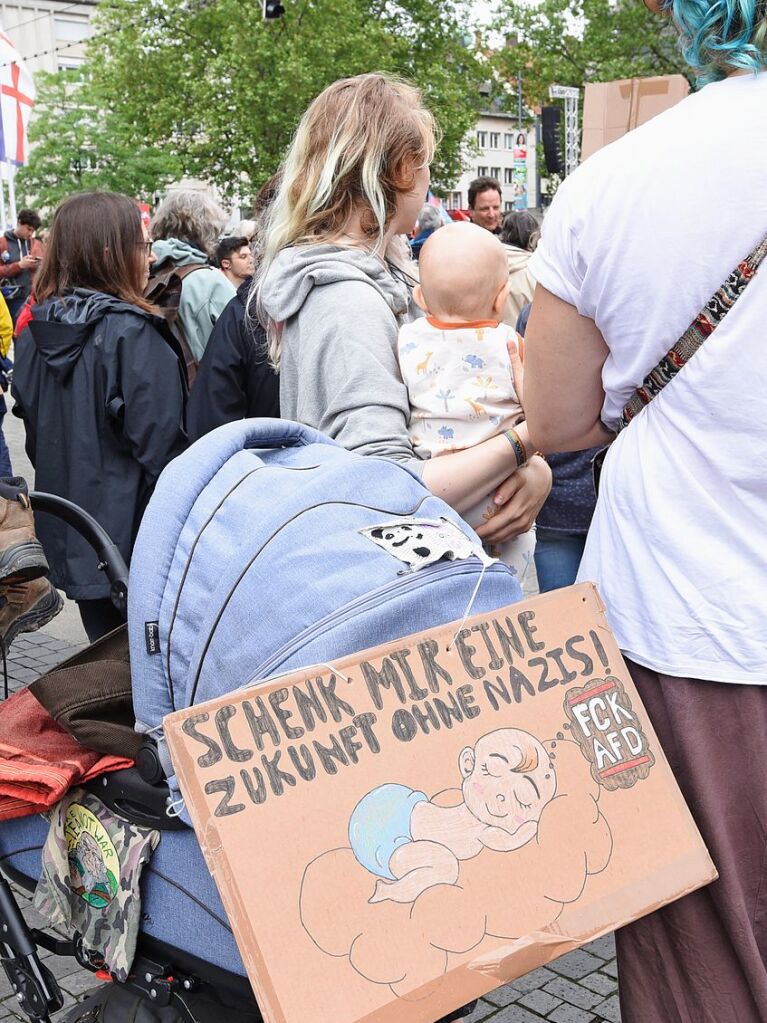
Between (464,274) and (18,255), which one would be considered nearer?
(464,274)

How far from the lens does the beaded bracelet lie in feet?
6.83

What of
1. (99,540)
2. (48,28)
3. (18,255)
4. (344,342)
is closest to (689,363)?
(344,342)

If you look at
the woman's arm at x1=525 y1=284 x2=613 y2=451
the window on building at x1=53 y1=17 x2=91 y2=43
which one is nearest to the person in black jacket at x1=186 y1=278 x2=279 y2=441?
the woman's arm at x1=525 y1=284 x2=613 y2=451

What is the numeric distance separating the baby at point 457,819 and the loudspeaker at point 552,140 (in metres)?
22.2

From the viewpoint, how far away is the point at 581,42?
3175 centimetres

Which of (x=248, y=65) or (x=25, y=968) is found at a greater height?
(x=248, y=65)

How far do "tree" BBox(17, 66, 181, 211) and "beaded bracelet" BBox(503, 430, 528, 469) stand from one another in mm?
32436

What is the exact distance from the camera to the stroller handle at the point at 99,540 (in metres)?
2.28

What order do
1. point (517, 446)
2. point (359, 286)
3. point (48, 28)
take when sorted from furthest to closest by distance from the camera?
point (48, 28)
point (359, 286)
point (517, 446)

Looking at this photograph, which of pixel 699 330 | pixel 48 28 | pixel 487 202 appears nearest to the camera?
pixel 699 330

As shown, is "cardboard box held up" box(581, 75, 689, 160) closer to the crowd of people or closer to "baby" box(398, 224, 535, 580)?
the crowd of people

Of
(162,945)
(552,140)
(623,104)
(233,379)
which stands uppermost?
(623,104)

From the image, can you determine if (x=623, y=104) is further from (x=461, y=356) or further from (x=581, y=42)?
(x=581, y=42)

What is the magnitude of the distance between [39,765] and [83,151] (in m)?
36.0
